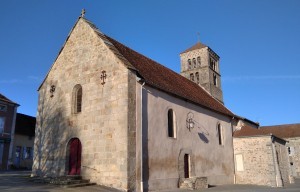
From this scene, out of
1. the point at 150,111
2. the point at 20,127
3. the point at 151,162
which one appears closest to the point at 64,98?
the point at 150,111

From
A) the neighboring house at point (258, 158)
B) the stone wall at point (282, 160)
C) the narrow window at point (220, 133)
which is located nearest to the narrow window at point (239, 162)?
the neighboring house at point (258, 158)

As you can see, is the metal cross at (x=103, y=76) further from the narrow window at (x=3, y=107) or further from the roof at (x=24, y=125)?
the roof at (x=24, y=125)

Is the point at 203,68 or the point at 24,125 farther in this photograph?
the point at 24,125

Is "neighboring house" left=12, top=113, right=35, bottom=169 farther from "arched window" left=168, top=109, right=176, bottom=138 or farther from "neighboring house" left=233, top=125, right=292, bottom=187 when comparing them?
"neighboring house" left=233, top=125, right=292, bottom=187

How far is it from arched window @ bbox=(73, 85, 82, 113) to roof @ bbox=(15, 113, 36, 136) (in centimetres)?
1977

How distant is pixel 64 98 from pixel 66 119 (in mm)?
1319

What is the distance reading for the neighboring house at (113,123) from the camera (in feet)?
47.2

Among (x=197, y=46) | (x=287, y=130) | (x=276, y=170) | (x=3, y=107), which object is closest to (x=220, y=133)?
(x=276, y=170)

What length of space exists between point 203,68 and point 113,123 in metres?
19.0

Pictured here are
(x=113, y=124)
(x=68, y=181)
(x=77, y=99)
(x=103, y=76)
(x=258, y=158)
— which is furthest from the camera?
(x=258, y=158)

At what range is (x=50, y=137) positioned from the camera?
17516 mm

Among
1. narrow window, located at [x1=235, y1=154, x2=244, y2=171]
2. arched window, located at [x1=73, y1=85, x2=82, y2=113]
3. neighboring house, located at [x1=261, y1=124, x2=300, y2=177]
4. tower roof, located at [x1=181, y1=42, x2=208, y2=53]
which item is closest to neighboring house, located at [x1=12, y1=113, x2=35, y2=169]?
arched window, located at [x1=73, y1=85, x2=82, y2=113]

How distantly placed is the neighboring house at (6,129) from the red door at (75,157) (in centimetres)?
1783

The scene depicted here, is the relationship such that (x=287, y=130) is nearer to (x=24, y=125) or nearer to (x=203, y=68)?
(x=203, y=68)
